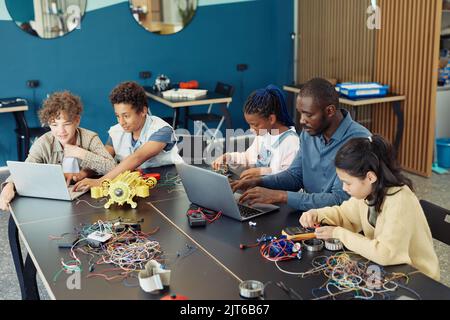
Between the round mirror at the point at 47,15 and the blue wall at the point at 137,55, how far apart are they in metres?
0.07

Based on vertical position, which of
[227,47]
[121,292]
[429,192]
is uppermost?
[227,47]

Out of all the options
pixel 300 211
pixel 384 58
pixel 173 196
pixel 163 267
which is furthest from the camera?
pixel 384 58

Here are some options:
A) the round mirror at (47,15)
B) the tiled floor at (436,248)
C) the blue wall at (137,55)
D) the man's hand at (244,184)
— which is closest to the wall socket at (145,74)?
the blue wall at (137,55)

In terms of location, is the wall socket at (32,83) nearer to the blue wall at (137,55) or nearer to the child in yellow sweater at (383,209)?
the blue wall at (137,55)

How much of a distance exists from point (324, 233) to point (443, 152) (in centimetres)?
398

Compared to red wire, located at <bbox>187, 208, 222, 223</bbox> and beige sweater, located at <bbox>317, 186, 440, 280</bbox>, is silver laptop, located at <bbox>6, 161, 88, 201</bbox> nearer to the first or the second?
red wire, located at <bbox>187, 208, 222, 223</bbox>

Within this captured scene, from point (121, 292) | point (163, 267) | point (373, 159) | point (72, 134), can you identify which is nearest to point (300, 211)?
point (373, 159)

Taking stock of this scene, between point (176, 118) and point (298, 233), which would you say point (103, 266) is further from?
point (176, 118)

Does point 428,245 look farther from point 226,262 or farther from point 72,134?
point 72,134

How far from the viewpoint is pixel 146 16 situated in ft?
20.5

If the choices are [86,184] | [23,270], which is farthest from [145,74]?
[23,270]

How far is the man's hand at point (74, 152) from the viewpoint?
2994 mm

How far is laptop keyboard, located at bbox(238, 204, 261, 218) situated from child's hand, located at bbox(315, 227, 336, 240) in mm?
413

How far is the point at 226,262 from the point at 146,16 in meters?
4.84
